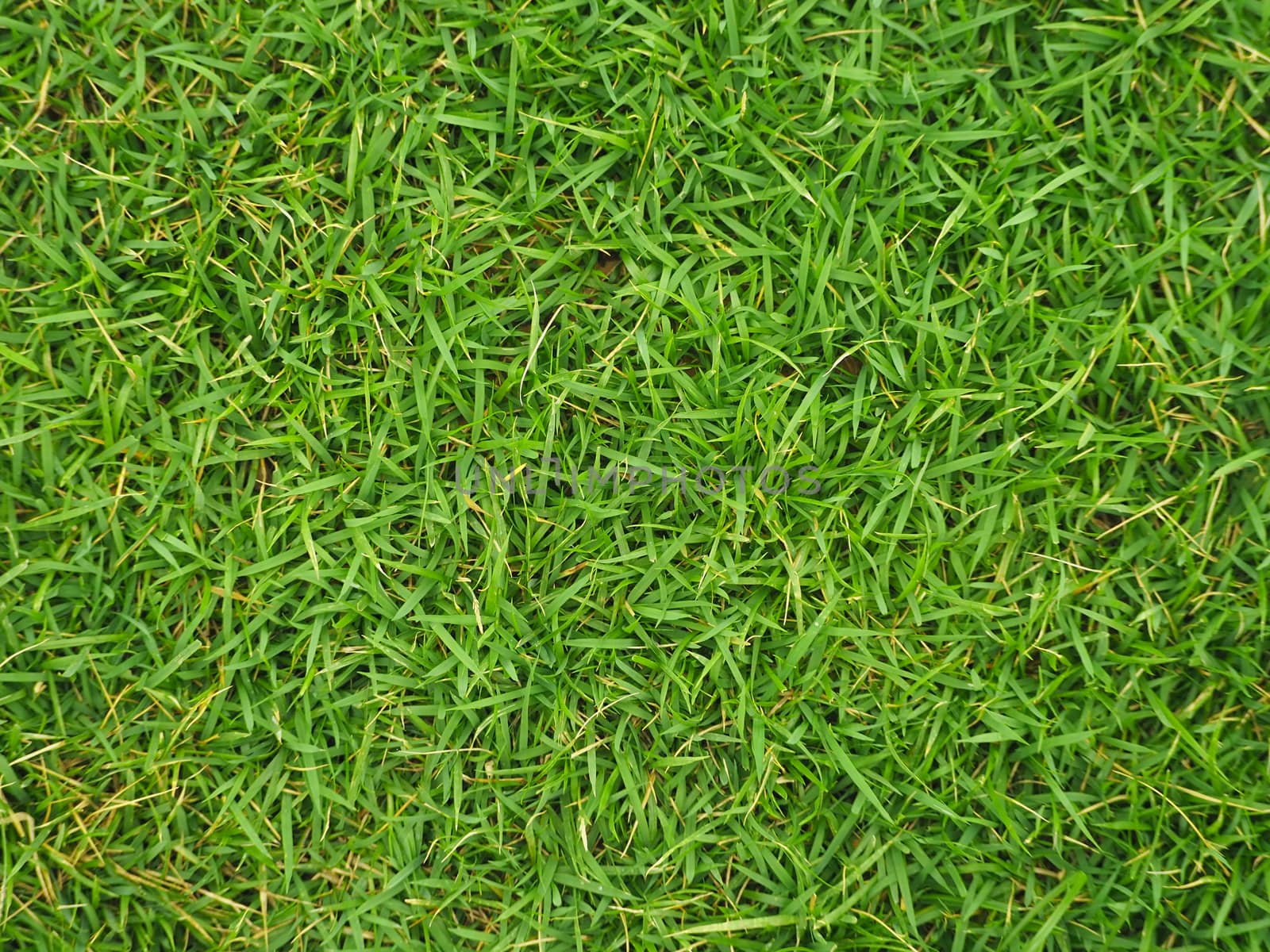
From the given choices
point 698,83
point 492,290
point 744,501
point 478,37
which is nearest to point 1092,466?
point 744,501

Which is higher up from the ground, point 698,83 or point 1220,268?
point 698,83

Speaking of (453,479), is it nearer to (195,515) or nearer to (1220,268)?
(195,515)

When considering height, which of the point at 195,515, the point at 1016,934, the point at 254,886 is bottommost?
the point at 254,886

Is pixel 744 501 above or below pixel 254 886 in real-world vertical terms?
above

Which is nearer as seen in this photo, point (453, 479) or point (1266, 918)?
point (1266, 918)

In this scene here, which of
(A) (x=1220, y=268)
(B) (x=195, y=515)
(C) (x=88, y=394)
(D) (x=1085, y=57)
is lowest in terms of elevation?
(B) (x=195, y=515)

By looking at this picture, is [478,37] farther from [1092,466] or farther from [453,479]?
[1092,466]

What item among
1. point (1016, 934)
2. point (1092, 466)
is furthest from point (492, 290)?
point (1016, 934)
